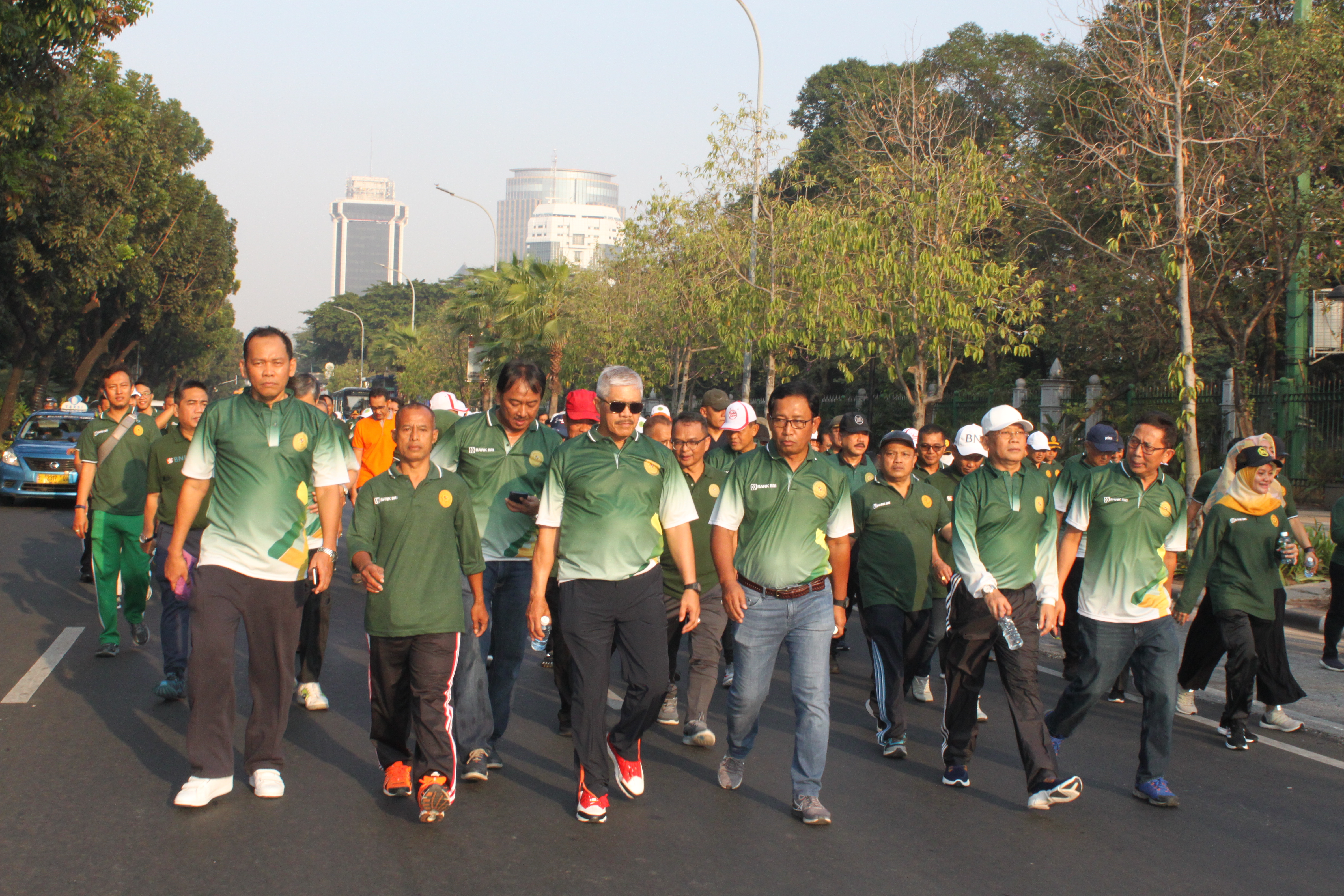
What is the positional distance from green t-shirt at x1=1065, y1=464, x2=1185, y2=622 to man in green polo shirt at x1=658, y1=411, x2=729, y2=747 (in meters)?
1.86

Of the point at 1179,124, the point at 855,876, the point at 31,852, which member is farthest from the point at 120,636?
the point at 1179,124

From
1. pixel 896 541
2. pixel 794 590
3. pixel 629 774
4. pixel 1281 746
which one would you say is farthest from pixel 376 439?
pixel 1281 746

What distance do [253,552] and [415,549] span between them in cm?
67

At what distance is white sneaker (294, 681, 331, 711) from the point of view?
22.2 ft

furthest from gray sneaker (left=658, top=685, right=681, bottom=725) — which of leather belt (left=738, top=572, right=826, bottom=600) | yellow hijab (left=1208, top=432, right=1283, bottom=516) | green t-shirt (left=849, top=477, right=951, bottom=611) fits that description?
yellow hijab (left=1208, top=432, right=1283, bottom=516)

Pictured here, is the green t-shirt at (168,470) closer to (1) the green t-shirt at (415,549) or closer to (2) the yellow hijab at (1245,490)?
(1) the green t-shirt at (415,549)

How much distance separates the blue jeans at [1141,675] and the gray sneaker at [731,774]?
1.61m

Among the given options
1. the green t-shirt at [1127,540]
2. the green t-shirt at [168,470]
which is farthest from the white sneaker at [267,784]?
the green t-shirt at [1127,540]

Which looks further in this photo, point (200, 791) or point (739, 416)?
point (739, 416)

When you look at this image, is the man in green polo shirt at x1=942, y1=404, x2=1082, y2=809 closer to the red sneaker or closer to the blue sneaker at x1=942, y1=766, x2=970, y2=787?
the blue sneaker at x1=942, y1=766, x2=970, y2=787

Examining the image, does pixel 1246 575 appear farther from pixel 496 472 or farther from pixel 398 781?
pixel 398 781

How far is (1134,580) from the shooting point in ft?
18.5

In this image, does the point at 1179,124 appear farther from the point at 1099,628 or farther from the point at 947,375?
the point at 1099,628

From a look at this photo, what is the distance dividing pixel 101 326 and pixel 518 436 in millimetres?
39184
